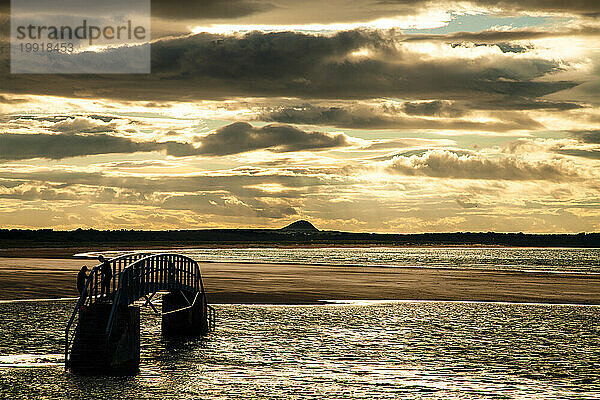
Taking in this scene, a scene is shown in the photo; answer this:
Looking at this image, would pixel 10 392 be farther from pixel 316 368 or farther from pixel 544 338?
pixel 544 338

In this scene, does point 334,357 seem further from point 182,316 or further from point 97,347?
point 97,347

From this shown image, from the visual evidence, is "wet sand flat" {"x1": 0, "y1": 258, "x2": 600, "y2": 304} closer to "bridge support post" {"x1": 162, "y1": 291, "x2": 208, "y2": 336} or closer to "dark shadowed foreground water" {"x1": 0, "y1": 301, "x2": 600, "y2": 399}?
"dark shadowed foreground water" {"x1": 0, "y1": 301, "x2": 600, "y2": 399}

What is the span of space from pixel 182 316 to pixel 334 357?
1078 centimetres

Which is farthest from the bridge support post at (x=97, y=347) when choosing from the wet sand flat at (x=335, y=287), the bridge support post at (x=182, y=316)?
the wet sand flat at (x=335, y=287)

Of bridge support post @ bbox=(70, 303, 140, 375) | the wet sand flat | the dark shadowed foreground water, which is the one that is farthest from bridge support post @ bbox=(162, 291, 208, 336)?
the wet sand flat

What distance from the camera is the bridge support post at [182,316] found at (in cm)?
4325

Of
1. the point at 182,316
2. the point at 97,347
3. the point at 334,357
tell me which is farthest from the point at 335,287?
the point at 97,347

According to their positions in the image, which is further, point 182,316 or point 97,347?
point 182,316

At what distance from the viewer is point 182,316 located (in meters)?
43.4

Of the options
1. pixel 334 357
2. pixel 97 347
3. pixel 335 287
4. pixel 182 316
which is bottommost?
pixel 335 287

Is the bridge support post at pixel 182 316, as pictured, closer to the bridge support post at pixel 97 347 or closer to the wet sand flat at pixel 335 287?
the bridge support post at pixel 97 347

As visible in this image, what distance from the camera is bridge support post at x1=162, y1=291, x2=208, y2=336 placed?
43.2 m

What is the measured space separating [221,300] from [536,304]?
25.9 metres

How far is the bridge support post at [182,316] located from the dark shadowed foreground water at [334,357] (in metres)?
1.08
